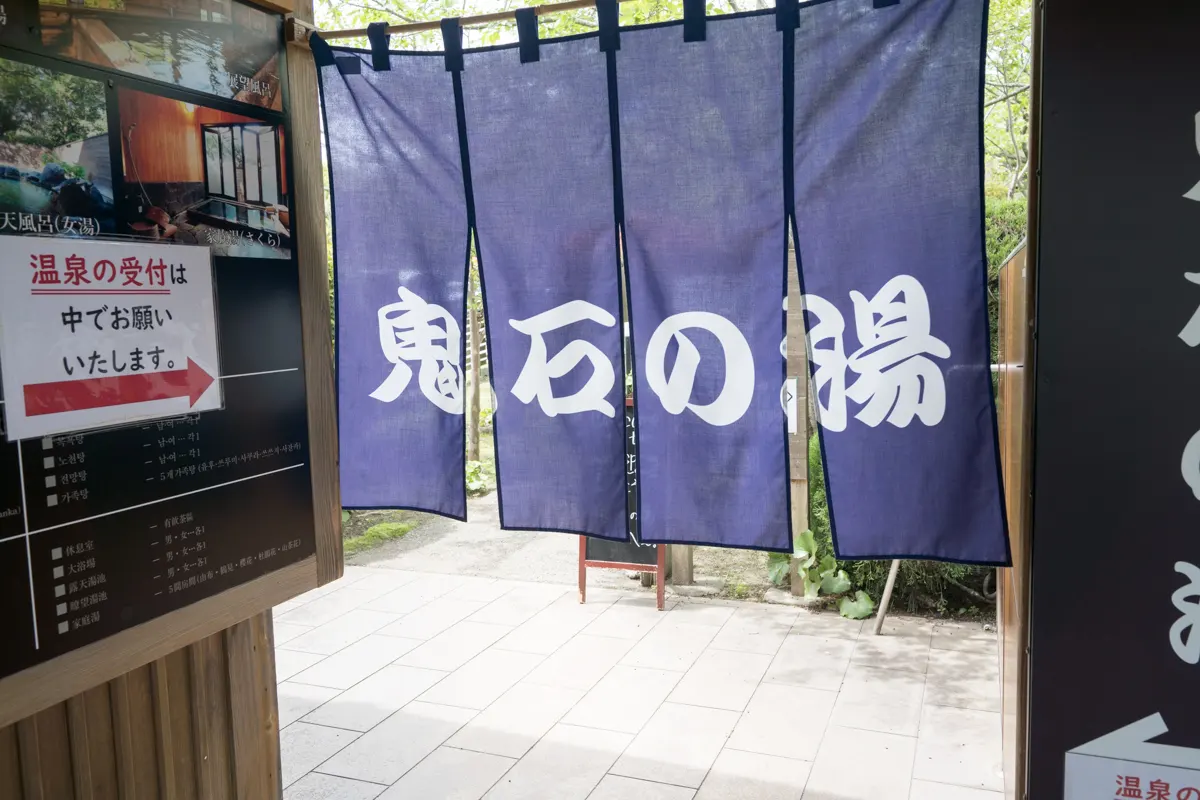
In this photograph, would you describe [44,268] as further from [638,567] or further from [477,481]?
[477,481]

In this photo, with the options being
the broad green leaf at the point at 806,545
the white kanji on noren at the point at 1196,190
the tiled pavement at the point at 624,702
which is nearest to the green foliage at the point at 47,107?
the white kanji on noren at the point at 1196,190

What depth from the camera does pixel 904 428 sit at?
356 centimetres

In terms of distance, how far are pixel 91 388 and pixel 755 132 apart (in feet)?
8.45

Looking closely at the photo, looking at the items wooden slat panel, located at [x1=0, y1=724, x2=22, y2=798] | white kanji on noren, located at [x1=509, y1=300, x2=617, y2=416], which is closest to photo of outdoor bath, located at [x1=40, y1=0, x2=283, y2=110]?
white kanji on noren, located at [x1=509, y1=300, x2=617, y2=416]

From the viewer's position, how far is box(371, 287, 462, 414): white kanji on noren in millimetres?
4223

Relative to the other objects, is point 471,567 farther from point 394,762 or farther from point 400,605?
point 394,762

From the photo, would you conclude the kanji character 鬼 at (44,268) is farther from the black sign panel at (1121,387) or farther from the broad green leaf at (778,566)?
the broad green leaf at (778,566)

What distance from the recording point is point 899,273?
11.5 ft

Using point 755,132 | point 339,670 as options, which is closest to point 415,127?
point 755,132

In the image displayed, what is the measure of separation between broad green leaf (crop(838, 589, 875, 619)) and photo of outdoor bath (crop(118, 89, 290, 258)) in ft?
19.2

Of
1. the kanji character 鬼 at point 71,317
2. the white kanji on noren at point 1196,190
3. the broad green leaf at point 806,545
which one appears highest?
the white kanji on noren at point 1196,190

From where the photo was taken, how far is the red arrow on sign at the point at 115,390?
239 centimetres

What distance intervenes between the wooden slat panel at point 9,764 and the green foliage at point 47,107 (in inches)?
62.8

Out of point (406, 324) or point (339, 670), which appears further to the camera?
point (339, 670)
